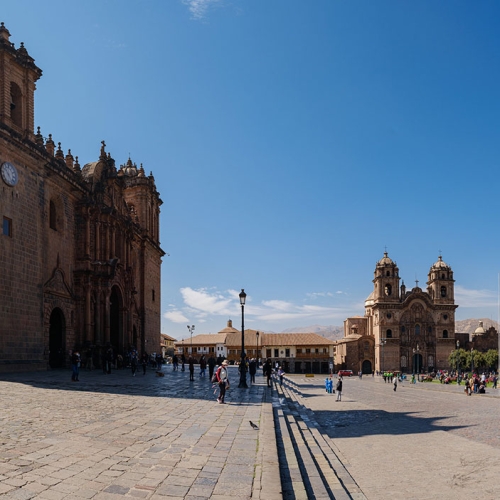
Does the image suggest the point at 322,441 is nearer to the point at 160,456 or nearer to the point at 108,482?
the point at 160,456

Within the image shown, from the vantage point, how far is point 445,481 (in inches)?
383

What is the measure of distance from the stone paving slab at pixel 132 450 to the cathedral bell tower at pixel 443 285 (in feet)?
270

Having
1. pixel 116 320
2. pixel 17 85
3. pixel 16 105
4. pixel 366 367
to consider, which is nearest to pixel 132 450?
pixel 16 105

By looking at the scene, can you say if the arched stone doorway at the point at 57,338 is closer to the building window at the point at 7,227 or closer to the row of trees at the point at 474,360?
the building window at the point at 7,227

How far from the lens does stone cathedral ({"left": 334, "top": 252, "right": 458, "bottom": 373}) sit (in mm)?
87562

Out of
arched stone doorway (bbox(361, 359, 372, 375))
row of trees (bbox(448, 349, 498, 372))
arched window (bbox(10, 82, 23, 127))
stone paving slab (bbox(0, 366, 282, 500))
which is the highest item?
arched window (bbox(10, 82, 23, 127))

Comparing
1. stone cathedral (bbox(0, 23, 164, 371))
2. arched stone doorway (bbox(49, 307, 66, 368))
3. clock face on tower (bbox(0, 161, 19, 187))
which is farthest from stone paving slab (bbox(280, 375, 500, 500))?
clock face on tower (bbox(0, 161, 19, 187))

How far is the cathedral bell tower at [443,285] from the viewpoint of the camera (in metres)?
90.1

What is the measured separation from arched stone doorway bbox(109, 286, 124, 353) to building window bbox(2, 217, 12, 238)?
13.0 metres

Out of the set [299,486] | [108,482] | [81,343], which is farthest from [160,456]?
[81,343]

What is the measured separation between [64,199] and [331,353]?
71454 millimetres

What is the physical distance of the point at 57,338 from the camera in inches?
1145

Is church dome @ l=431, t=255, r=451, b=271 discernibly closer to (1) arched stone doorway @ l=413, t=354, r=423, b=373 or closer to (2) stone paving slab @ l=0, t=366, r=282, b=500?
(1) arched stone doorway @ l=413, t=354, r=423, b=373

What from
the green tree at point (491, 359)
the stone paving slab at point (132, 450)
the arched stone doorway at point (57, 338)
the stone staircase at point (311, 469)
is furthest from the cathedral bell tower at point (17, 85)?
the green tree at point (491, 359)
